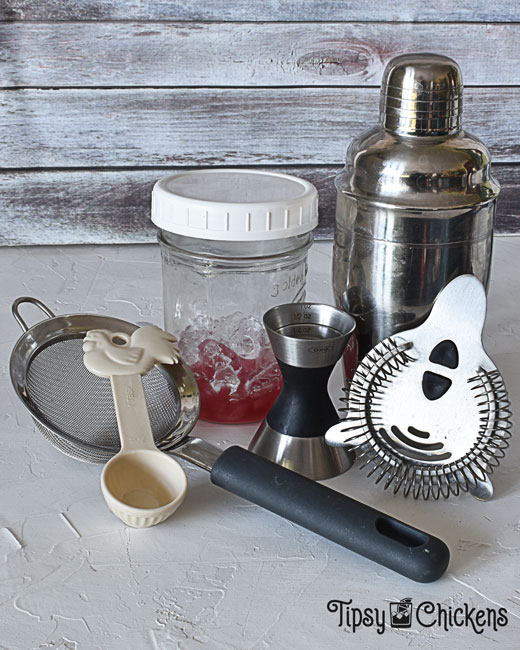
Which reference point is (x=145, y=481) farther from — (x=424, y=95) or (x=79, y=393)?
(x=424, y=95)

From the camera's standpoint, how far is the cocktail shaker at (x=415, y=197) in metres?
0.60

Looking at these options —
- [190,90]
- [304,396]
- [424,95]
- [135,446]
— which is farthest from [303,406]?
[190,90]

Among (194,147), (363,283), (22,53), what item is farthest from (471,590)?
(22,53)

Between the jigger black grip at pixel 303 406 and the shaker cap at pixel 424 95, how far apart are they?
0.20 metres

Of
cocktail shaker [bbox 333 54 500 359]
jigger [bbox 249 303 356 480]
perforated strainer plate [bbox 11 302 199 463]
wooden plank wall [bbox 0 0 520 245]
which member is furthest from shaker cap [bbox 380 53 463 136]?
wooden plank wall [bbox 0 0 520 245]

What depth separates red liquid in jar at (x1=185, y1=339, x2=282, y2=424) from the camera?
2.23ft

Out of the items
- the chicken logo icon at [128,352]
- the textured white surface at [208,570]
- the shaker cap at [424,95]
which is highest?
the shaker cap at [424,95]

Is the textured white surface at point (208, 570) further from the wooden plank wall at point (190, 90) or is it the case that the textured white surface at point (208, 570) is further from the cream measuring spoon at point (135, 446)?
the wooden plank wall at point (190, 90)

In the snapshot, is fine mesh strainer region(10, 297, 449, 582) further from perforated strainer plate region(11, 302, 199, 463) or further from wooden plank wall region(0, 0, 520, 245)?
wooden plank wall region(0, 0, 520, 245)

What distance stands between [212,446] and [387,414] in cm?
14

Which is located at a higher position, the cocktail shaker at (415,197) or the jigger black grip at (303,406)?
the cocktail shaker at (415,197)

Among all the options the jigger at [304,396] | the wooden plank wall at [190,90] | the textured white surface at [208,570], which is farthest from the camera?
the wooden plank wall at [190,90]

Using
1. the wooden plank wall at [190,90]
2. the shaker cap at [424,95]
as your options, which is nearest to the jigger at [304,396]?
the shaker cap at [424,95]

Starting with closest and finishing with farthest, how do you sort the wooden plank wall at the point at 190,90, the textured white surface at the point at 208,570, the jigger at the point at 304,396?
the textured white surface at the point at 208,570, the jigger at the point at 304,396, the wooden plank wall at the point at 190,90
